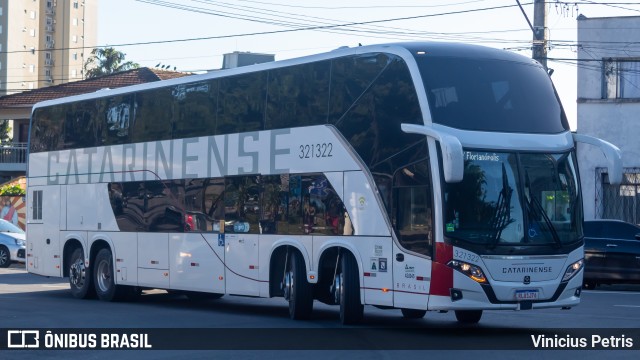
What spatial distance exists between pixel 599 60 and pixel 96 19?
364 feet

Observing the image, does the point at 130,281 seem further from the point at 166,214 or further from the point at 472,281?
the point at 472,281

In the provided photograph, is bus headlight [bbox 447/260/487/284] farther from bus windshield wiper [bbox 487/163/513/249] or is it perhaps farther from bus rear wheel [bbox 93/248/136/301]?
bus rear wheel [bbox 93/248/136/301]

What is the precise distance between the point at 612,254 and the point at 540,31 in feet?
19.6

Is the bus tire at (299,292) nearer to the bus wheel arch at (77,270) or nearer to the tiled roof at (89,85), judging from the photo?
Answer: the bus wheel arch at (77,270)

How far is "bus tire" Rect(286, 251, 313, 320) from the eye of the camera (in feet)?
54.5

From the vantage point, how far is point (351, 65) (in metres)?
15.9

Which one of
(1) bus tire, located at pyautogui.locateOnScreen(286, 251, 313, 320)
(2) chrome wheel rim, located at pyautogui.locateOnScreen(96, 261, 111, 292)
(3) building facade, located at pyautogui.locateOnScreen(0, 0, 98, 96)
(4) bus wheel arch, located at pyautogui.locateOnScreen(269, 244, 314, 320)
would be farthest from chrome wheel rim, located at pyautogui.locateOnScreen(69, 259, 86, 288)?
(3) building facade, located at pyautogui.locateOnScreen(0, 0, 98, 96)

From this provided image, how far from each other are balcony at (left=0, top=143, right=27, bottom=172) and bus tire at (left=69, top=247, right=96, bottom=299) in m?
36.2

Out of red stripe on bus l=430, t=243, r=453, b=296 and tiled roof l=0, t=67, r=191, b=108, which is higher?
tiled roof l=0, t=67, r=191, b=108

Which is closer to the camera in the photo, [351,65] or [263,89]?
[351,65]

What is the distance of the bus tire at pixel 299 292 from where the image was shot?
16625mm

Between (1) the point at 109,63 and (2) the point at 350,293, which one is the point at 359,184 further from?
(1) the point at 109,63

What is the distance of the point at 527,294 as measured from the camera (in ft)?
46.6

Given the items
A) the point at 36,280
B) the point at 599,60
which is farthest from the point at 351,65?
the point at 599,60
